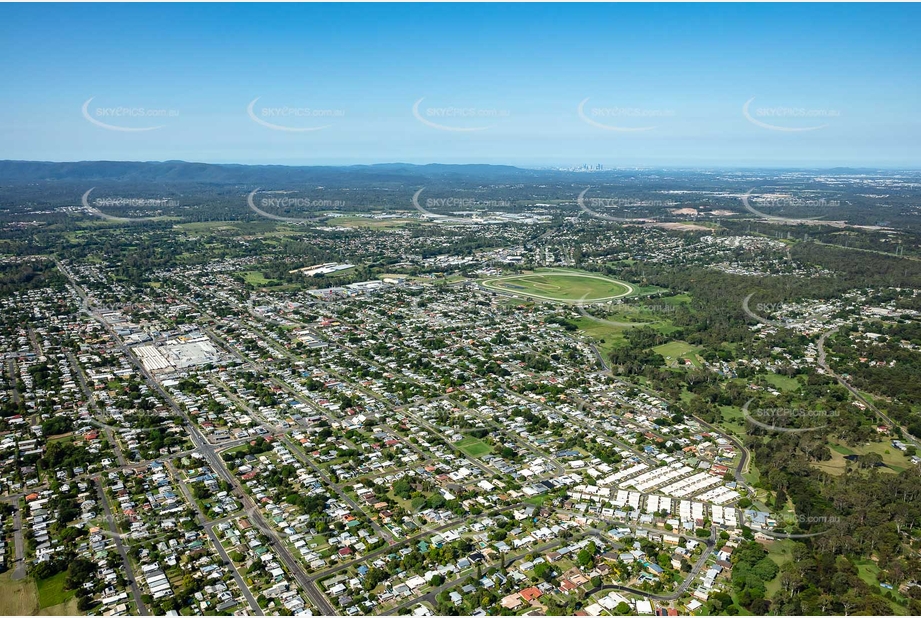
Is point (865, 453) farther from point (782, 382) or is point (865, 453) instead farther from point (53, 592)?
point (53, 592)

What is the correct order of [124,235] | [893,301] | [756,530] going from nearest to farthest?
[756,530]
[893,301]
[124,235]

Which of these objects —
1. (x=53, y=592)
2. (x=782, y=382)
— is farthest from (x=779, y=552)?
(x=53, y=592)

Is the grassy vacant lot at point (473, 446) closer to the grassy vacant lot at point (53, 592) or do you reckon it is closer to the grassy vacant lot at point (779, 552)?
the grassy vacant lot at point (779, 552)

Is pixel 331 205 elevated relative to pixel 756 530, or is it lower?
elevated

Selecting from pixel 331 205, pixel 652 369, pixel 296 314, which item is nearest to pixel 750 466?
pixel 652 369

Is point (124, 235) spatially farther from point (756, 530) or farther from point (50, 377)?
point (756, 530)

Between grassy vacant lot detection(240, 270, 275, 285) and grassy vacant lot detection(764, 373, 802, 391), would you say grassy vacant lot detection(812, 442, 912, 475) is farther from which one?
grassy vacant lot detection(240, 270, 275, 285)
